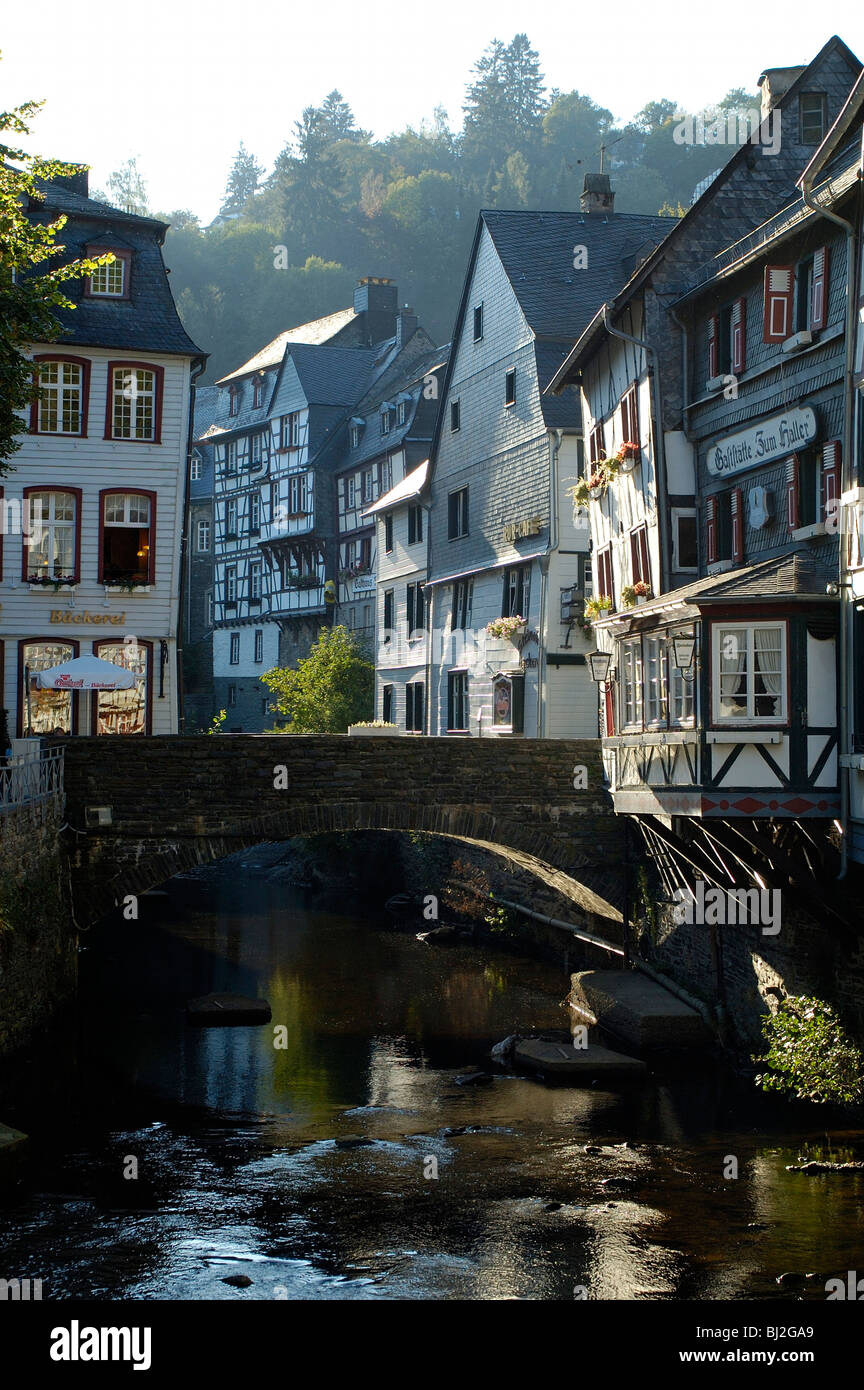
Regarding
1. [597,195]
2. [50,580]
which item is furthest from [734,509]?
[597,195]

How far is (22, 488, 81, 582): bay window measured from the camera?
32.2 metres

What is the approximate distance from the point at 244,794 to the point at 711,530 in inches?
359

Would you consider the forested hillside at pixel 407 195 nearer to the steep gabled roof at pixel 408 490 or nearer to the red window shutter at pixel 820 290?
the steep gabled roof at pixel 408 490

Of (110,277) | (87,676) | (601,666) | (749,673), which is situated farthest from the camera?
(110,277)

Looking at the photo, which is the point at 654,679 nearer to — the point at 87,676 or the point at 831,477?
the point at 831,477

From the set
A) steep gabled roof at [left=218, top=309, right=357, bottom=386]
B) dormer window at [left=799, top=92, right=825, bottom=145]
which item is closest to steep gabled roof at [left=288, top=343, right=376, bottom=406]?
steep gabled roof at [left=218, top=309, right=357, bottom=386]

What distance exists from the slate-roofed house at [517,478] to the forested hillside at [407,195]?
4415 cm

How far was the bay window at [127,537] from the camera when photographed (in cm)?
3272

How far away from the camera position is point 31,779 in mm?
23844

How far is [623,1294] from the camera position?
14477 mm

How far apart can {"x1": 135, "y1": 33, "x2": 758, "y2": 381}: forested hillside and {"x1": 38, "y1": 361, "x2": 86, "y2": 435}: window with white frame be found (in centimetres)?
5183

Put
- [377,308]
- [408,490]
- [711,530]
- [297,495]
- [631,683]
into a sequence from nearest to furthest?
[631,683] < [711,530] < [408,490] < [297,495] < [377,308]

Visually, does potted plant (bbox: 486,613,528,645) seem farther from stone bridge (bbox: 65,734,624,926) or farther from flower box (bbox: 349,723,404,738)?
stone bridge (bbox: 65,734,624,926)
